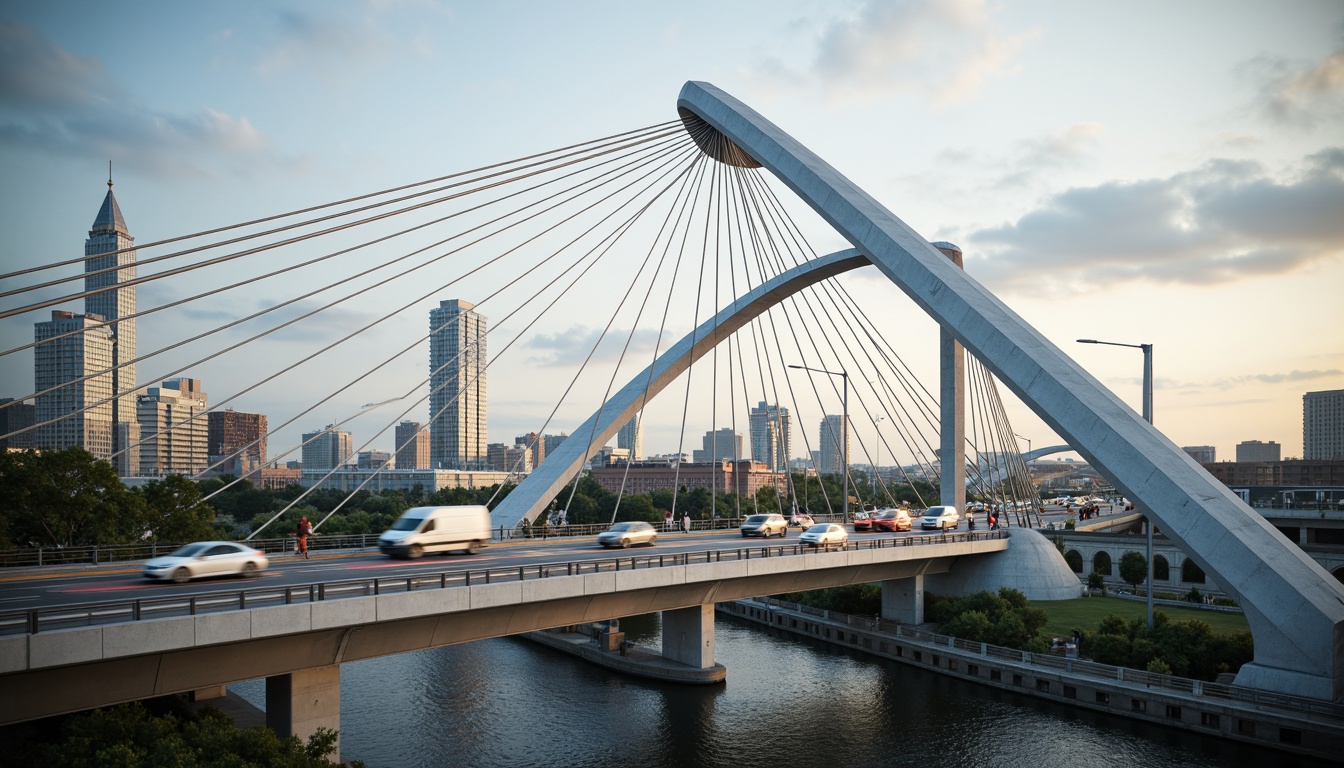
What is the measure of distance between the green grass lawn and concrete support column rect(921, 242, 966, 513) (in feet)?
31.7

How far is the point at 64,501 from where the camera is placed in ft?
138

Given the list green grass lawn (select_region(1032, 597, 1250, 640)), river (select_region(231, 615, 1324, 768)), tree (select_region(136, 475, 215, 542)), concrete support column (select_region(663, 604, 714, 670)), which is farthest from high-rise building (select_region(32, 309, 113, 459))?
green grass lawn (select_region(1032, 597, 1250, 640))

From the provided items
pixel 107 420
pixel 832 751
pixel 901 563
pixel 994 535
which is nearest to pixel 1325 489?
pixel 994 535

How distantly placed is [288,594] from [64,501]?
32004mm

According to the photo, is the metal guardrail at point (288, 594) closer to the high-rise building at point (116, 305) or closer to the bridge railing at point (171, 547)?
the bridge railing at point (171, 547)

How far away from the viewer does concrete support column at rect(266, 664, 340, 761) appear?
2002cm

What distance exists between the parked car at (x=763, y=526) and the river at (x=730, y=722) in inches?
228

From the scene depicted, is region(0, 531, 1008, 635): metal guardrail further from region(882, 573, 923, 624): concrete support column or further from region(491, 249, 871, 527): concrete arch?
region(882, 573, 923, 624): concrete support column

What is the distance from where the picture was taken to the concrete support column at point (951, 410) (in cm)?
5150

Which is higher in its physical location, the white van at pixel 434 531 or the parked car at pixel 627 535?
the white van at pixel 434 531

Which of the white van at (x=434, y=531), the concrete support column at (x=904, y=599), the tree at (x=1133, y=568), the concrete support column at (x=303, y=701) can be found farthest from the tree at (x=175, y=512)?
the tree at (x=1133, y=568)

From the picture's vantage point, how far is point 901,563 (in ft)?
135

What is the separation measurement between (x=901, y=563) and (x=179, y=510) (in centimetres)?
3717

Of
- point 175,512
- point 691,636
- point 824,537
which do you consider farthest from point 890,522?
point 175,512
